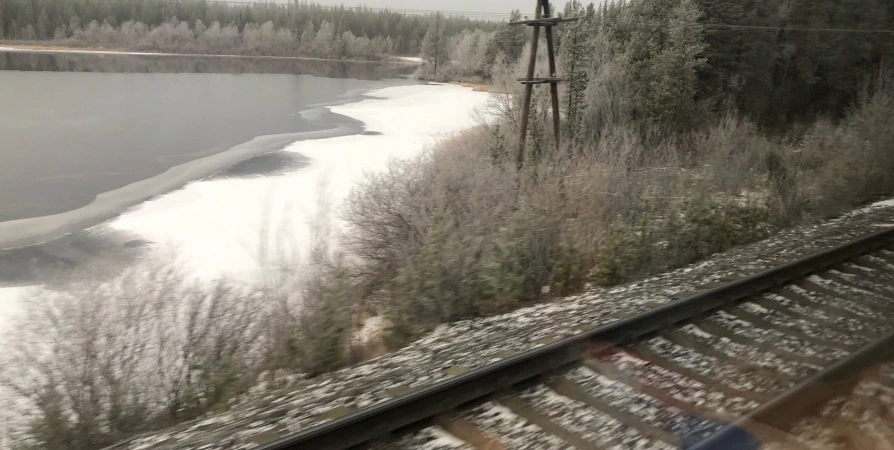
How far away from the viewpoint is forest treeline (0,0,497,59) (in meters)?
65.9

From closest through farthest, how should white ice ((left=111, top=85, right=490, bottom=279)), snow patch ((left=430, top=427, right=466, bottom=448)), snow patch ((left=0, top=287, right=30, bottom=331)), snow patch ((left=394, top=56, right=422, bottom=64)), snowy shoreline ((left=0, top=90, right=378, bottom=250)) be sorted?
1. snow patch ((left=430, top=427, right=466, bottom=448))
2. snow patch ((left=0, top=287, right=30, bottom=331))
3. white ice ((left=111, top=85, right=490, bottom=279))
4. snowy shoreline ((left=0, top=90, right=378, bottom=250))
5. snow patch ((left=394, top=56, right=422, bottom=64))

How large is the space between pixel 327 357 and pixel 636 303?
12.2ft

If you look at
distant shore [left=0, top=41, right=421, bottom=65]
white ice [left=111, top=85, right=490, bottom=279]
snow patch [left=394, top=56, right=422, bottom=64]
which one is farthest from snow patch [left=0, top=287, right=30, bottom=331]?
snow patch [left=394, top=56, right=422, bottom=64]

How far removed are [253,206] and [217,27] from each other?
9383 centimetres

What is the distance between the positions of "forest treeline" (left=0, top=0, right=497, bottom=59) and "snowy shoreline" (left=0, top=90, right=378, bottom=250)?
36.7 m

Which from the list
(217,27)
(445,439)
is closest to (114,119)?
(445,439)

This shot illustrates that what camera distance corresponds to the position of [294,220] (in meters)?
17.9

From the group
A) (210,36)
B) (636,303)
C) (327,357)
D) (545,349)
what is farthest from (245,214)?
(210,36)

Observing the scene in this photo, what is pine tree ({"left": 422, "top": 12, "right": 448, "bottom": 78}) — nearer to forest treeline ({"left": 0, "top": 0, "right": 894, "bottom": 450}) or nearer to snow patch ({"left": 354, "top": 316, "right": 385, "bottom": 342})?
forest treeline ({"left": 0, "top": 0, "right": 894, "bottom": 450})

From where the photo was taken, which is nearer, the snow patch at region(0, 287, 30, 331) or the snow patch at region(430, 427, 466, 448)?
the snow patch at region(430, 427, 466, 448)

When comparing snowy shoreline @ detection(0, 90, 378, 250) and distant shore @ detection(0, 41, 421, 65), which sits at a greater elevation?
distant shore @ detection(0, 41, 421, 65)

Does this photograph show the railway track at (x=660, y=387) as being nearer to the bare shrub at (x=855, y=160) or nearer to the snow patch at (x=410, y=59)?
the bare shrub at (x=855, y=160)

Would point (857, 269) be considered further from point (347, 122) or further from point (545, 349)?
point (347, 122)

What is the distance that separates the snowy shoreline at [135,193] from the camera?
17.1 m
